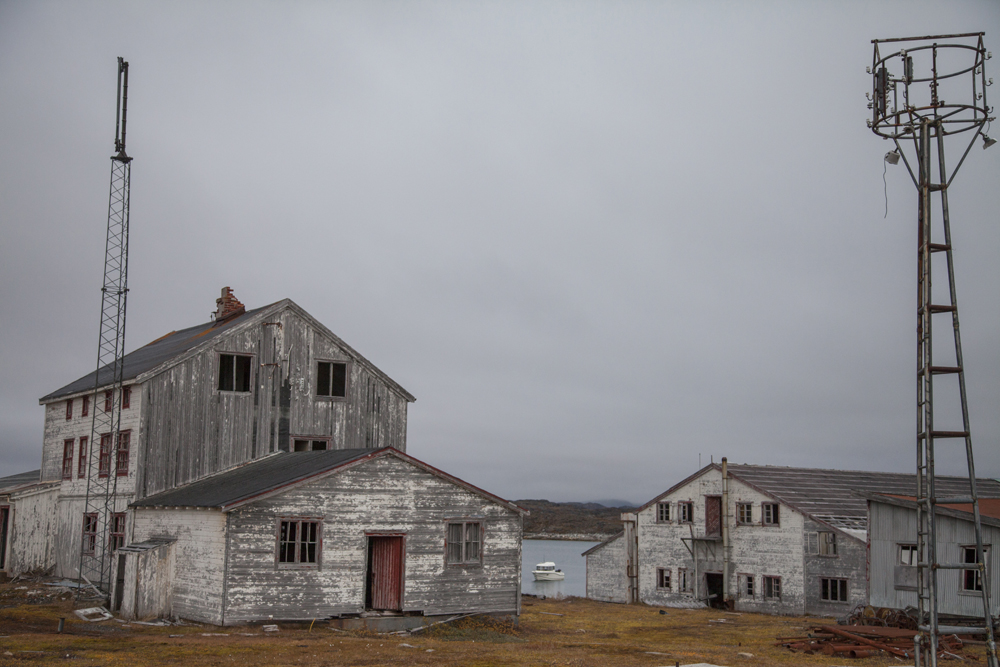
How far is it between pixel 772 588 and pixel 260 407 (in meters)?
26.2

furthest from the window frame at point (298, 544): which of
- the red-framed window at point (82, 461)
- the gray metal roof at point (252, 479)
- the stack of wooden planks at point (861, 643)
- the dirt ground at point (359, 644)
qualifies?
the red-framed window at point (82, 461)

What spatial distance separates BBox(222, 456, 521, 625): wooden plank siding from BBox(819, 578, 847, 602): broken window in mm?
19556

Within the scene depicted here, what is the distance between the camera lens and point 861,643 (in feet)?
84.0

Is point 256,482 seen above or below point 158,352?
below

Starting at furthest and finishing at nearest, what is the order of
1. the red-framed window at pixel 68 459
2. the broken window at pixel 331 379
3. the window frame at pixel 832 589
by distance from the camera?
the window frame at pixel 832 589
the red-framed window at pixel 68 459
the broken window at pixel 331 379

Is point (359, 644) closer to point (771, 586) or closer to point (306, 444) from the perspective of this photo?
point (306, 444)

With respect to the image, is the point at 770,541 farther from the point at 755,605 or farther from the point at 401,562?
the point at 401,562

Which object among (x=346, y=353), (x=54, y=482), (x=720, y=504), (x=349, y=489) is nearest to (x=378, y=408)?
(x=346, y=353)

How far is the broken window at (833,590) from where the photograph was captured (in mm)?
43062

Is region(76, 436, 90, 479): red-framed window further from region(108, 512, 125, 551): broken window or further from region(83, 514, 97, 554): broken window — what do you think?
region(108, 512, 125, 551): broken window

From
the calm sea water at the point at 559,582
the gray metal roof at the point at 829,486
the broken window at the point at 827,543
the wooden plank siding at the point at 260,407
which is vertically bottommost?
the calm sea water at the point at 559,582

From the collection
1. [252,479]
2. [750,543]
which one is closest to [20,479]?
[252,479]

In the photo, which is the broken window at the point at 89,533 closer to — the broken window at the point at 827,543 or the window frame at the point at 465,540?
the window frame at the point at 465,540

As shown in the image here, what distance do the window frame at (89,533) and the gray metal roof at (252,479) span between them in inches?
153
